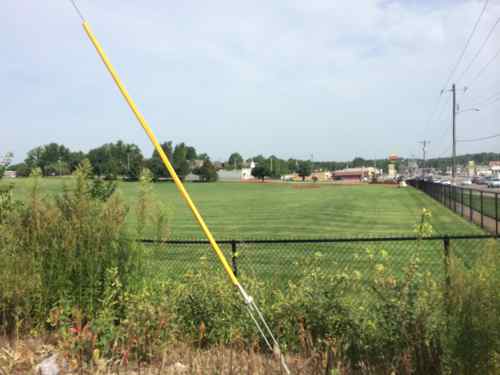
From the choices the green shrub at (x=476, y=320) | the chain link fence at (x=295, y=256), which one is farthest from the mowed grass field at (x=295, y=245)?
the green shrub at (x=476, y=320)

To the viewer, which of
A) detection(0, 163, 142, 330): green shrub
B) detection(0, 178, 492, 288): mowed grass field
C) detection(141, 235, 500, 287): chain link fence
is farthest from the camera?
detection(141, 235, 500, 287): chain link fence

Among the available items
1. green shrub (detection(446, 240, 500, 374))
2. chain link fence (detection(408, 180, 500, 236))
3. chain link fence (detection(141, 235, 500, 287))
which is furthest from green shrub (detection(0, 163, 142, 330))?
chain link fence (detection(408, 180, 500, 236))

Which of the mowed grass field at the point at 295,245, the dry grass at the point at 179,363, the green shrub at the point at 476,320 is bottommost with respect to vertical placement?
the mowed grass field at the point at 295,245

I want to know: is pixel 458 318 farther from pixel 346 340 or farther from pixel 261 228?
pixel 261 228

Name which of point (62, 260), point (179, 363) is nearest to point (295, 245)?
point (62, 260)

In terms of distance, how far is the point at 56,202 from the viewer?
545 cm

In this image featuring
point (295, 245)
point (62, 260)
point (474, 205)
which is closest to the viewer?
point (62, 260)

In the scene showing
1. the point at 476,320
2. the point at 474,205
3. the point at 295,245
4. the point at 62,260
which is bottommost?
the point at 295,245

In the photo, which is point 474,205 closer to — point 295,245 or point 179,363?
point 295,245

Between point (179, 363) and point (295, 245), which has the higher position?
point (179, 363)

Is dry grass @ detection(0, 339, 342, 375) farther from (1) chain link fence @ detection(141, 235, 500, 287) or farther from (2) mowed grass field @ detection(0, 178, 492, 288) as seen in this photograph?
(1) chain link fence @ detection(141, 235, 500, 287)

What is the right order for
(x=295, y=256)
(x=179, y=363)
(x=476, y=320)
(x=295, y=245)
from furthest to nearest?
(x=295, y=245), (x=295, y=256), (x=179, y=363), (x=476, y=320)

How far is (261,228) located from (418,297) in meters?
14.8

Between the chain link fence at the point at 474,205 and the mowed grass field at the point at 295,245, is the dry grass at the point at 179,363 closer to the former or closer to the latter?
the mowed grass field at the point at 295,245
